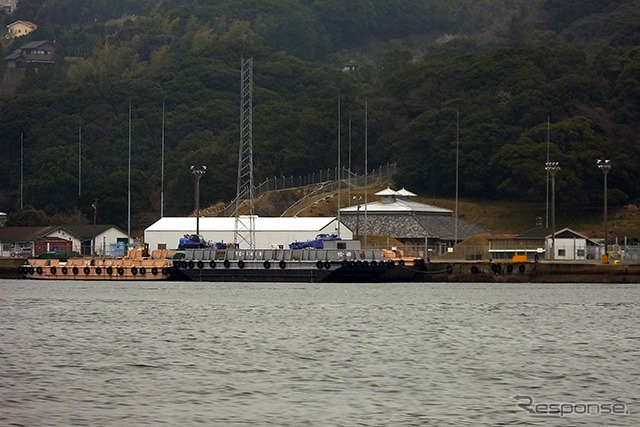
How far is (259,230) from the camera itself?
371 ft

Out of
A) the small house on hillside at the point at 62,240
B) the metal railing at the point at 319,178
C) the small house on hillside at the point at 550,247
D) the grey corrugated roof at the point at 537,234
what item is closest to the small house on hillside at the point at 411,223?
the grey corrugated roof at the point at 537,234

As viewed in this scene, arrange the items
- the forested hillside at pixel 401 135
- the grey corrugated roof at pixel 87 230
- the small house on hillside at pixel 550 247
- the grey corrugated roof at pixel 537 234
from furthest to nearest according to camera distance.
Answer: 1. the forested hillside at pixel 401 135
2. the grey corrugated roof at pixel 87 230
3. the grey corrugated roof at pixel 537 234
4. the small house on hillside at pixel 550 247

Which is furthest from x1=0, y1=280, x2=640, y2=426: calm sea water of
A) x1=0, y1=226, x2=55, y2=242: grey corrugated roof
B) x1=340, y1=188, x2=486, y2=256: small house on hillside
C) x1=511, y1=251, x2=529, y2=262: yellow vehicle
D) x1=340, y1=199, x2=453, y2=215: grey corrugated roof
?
x1=0, y1=226, x2=55, y2=242: grey corrugated roof

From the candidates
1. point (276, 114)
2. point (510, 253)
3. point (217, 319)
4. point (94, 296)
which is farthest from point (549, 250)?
point (276, 114)

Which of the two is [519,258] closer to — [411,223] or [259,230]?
[411,223]

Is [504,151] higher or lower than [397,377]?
higher

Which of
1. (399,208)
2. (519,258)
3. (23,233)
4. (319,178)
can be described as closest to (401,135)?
(319,178)

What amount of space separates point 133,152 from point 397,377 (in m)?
140

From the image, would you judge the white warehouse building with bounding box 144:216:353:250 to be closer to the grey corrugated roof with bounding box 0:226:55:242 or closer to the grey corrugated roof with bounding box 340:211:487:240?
the grey corrugated roof with bounding box 340:211:487:240

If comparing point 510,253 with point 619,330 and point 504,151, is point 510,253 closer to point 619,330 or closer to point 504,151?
point 504,151

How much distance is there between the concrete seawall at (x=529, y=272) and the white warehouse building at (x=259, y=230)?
61.4 ft

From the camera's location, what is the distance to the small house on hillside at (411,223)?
117312mm

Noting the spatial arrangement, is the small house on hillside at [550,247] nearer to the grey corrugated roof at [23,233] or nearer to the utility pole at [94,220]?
the utility pole at [94,220]

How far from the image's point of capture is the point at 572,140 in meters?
130
